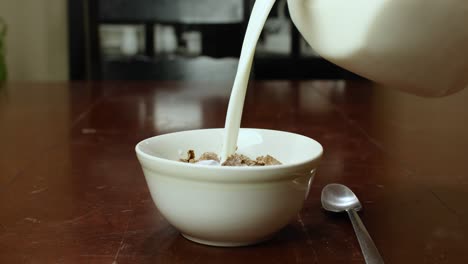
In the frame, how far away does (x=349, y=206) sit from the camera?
2.50 ft

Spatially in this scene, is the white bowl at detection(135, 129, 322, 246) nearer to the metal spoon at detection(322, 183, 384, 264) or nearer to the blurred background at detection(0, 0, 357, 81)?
the metal spoon at detection(322, 183, 384, 264)

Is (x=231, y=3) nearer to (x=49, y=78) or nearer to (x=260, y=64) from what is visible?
(x=260, y=64)

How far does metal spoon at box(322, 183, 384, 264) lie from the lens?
0.64 m

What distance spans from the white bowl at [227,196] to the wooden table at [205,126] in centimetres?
2

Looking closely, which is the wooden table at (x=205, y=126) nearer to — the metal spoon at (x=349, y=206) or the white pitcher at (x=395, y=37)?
the metal spoon at (x=349, y=206)

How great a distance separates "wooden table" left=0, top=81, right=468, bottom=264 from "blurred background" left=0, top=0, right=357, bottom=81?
5.26 ft

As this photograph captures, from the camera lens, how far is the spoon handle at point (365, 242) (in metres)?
0.61

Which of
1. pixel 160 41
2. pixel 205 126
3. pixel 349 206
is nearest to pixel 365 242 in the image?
pixel 349 206

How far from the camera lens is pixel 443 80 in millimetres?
698

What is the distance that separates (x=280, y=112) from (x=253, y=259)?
0.96 m

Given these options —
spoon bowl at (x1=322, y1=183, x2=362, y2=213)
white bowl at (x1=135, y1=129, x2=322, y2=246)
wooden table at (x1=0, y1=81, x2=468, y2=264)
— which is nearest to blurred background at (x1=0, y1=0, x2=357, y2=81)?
wooden table at (x1=0, y1=81, x2=468, y2=264)

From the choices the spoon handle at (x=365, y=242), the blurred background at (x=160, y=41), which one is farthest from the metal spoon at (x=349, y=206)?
the blurred background at (x=160, y=41)

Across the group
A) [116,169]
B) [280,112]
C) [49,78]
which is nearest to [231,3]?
[49,78]

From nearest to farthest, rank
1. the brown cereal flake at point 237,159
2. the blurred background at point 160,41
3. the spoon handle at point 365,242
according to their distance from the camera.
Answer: the spoon handle at point 365,242 < the brown cereal flake at point 237,159 < the blurred background at point 160,41
